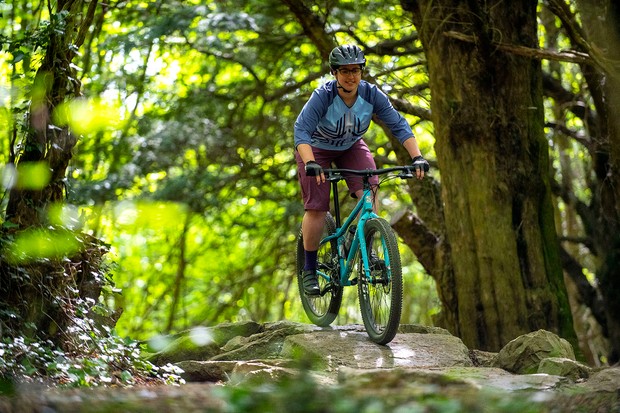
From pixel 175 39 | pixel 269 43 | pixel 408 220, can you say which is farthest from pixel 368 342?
pixel 175 39

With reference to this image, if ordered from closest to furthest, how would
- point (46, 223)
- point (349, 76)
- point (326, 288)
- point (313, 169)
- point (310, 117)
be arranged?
point (46, 223), point (313, 169), point (349, 76), point (310, 117), point (326, 288)

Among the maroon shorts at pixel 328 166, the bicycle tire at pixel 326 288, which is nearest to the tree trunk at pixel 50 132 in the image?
the maroon shorts at pixel 328 166

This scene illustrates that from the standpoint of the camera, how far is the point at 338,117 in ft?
23.0

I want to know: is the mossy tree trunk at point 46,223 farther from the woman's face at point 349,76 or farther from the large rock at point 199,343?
the woman's face at point 349,76

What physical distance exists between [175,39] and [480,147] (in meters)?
6.03

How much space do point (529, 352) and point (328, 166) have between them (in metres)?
2.21

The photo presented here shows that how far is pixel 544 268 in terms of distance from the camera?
929 cm

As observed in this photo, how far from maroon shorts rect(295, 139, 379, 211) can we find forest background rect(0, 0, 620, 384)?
1683mm

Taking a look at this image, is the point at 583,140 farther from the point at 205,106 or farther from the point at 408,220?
the point at 205,106

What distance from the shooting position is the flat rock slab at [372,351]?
253 inches

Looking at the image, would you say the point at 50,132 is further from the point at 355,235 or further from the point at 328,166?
the point at 355,235

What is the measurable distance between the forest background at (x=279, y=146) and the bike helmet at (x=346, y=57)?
1930 mm

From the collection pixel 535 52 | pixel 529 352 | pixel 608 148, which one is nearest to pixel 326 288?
pixel 529 352

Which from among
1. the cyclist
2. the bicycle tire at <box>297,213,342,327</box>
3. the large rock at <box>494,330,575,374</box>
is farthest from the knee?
the large rock at <box>494,330,575,374</box>
